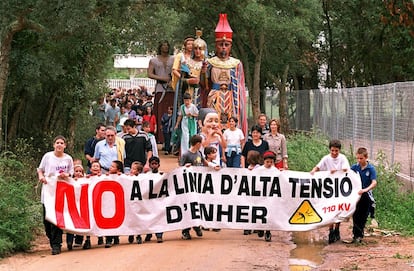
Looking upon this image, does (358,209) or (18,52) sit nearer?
(358,209)

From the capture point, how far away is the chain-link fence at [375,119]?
18.4m

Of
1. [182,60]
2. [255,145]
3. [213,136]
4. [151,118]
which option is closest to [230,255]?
[213,136]

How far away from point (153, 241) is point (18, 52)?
300 inches

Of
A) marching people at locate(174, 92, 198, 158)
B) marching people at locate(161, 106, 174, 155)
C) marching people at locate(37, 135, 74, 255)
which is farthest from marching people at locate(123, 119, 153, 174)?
marching people at locate(161, 106, 174, 155)

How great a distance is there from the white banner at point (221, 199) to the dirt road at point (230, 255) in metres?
0.31

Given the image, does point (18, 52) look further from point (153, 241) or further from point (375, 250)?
point (375, 250)

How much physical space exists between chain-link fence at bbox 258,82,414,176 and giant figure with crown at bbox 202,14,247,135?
2868 millimetres

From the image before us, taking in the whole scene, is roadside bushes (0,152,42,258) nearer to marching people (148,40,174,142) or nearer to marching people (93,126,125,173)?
marching people (93,126,125,173)

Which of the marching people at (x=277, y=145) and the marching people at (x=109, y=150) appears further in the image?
the marching people at (x=277, y=145)

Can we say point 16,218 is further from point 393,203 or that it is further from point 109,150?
point 393,203

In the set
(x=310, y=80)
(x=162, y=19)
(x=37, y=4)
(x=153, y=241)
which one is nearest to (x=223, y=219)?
(x=153, y=241)

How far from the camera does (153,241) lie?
47.4 ft

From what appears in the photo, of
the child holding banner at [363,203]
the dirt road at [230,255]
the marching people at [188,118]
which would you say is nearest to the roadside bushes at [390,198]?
the dirt road at [230,255]

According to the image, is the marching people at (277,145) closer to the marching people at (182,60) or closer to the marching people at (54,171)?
Answer: the marching people at (54,171)
